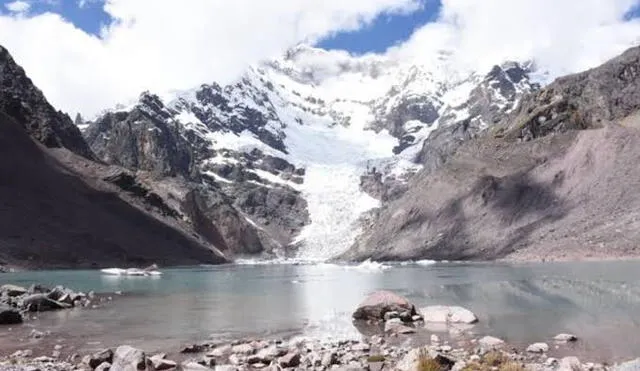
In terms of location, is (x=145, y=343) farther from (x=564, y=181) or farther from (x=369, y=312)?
(x=564, y=181)

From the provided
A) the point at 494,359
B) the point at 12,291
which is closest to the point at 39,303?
the point at 12,291

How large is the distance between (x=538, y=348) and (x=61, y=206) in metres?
139

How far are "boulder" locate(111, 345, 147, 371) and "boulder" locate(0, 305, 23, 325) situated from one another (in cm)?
1757

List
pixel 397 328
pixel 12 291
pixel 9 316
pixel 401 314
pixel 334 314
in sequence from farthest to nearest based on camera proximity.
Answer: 1. pixel 12 291
2. pixel 334 314
3. pixel 9 316
4. pixel 401 314
5. pixel 397 328

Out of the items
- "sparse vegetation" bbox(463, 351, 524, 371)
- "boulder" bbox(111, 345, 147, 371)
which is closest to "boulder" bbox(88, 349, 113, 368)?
"boulder" bbox(111, 345, 147, 371)

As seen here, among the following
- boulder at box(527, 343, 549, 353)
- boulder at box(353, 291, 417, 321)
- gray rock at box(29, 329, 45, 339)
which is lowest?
boulder at box(527, 343, 549, 353)

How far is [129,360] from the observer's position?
2475 cm

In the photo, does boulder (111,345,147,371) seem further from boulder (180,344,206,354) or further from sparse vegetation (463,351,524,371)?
sparse vegetation (463,351,524,371)

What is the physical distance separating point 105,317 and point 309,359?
21.9m

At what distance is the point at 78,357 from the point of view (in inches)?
1129

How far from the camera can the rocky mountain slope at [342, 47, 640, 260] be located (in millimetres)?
132125

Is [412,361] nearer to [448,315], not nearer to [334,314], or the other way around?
[448,315]

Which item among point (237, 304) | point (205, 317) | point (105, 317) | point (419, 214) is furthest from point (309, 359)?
point (419, 214)

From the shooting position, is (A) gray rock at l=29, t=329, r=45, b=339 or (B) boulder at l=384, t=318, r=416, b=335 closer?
(B) boulder at l=384, t=318, r=416, b=335
